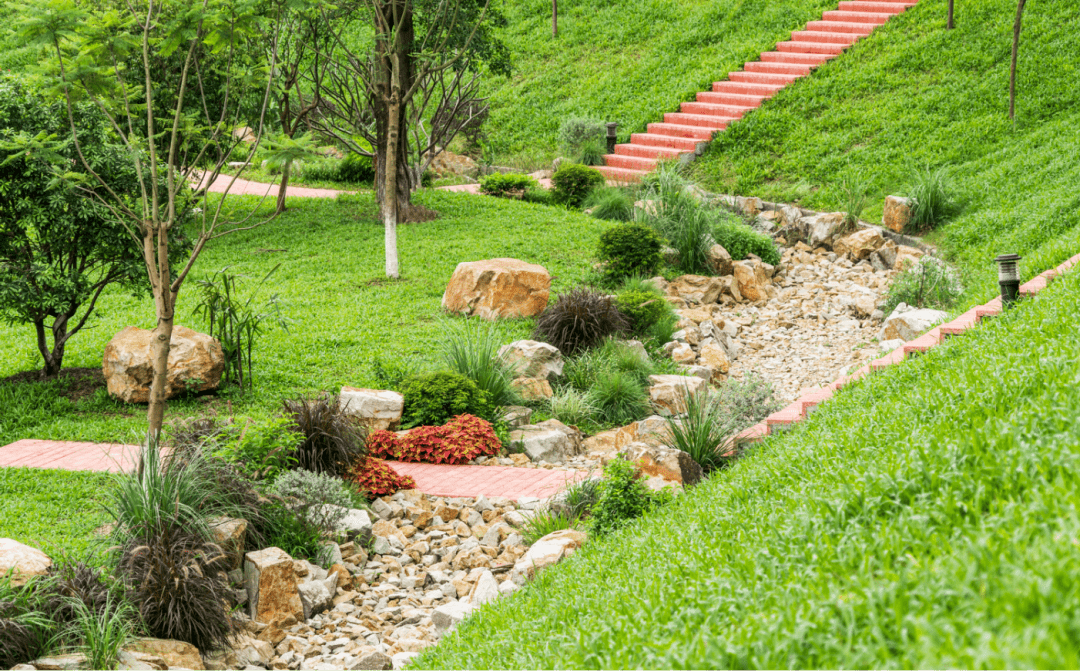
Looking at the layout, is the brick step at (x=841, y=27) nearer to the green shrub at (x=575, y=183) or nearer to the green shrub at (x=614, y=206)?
the green shrub at (x=575, y=183)

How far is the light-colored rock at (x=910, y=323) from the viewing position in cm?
1016

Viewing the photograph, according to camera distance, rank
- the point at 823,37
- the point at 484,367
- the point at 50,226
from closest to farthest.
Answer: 1. the point at 50,226
2. the point at 484,367
3. the point at 823,37

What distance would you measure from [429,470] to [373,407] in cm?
99

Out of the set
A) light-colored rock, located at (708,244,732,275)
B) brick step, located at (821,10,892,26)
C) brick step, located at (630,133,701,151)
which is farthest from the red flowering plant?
brick step, located at (821,10,892,26)

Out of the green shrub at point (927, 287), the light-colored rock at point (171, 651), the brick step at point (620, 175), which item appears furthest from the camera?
the brick step at point (620, 175)

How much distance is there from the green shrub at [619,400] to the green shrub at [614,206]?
7.54 metres

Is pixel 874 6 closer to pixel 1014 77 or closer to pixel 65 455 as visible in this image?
pixel 1014 77

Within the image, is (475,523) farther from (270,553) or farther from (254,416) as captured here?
(254,416)

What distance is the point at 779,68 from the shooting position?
21.1 meters

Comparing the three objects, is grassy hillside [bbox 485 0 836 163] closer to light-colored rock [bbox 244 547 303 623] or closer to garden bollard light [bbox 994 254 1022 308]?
garden bollard light [bbox 994 254 1022 308]

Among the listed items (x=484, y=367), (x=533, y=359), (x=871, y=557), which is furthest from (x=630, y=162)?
(x=871, y=557)

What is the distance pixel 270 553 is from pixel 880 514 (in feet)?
12.6

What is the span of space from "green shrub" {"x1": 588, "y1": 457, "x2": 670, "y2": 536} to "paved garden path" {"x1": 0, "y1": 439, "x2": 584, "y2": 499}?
1.00 metres

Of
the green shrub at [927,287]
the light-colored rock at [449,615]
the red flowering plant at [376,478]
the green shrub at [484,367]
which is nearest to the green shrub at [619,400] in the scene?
the green shrub at [484,367]
